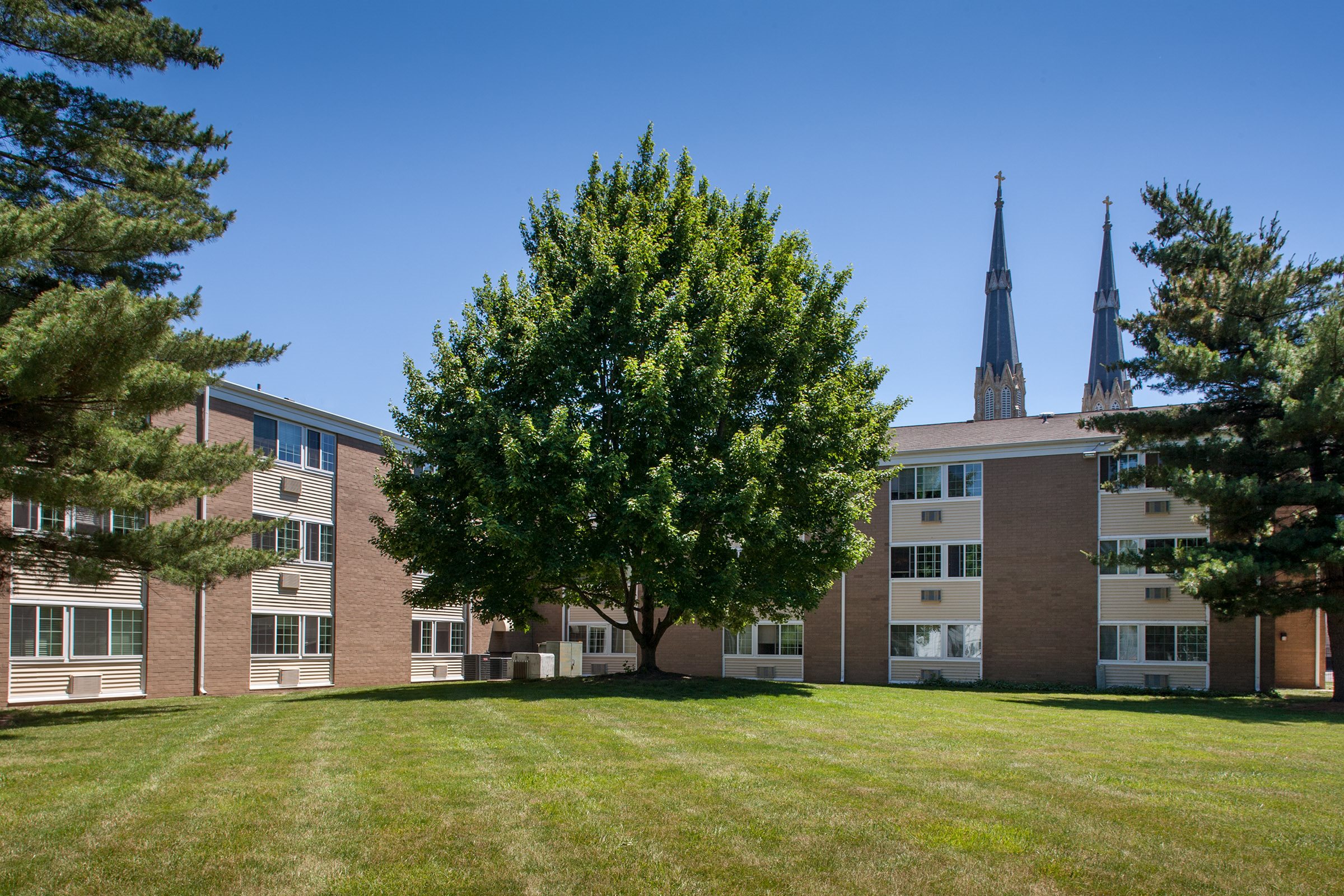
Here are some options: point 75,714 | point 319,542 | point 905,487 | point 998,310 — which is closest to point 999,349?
point 998,310

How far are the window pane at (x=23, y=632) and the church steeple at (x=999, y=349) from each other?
8808cm

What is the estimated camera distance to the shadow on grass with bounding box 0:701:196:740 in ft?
55.0

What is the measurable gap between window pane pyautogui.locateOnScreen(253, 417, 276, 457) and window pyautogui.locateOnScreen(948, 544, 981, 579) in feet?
74.1

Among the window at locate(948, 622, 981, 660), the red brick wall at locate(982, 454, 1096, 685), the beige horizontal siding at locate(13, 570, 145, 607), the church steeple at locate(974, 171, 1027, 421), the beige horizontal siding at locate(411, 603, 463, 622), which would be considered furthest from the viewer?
the church steeple at locate(974, 171, 1027, 421)

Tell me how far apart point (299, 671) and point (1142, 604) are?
26.7m

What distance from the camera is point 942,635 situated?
36.2m

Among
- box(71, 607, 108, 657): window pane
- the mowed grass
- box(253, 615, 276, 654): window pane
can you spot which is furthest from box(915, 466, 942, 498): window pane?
box(71, 607, 108, 657): window pane

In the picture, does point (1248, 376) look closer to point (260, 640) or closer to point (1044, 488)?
point (1044, 488)

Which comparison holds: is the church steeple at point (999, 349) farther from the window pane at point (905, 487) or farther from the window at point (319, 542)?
the window at point (319, 542)

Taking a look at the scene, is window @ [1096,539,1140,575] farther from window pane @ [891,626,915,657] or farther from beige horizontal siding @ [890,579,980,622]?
window pane @ [891,626,915,657]

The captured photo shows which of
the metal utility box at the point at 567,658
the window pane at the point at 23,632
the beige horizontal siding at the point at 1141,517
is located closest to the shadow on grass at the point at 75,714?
the window pane at the point at 23,632

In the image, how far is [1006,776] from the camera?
1099 cm

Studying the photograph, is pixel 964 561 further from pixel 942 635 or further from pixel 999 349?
pixel 999 349

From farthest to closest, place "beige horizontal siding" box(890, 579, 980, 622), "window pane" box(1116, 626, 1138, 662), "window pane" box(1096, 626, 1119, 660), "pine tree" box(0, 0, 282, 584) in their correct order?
"beige horizontal siding" box(890, 579, 980, 622), "window pane" box(1096, 626, 1119, 660), "window pane" box(1116, 626, 1138, 662), "pine tree" box(0, 0, 282, 584)
